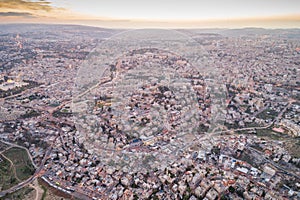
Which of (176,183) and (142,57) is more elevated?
(142,57)

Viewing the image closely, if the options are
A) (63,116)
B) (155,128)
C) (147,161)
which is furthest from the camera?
(63,116)

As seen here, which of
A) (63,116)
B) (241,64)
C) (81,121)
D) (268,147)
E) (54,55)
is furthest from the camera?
(54,55)

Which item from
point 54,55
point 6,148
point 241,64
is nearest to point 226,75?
point 241,64

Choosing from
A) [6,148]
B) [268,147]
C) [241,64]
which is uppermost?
[241,64]

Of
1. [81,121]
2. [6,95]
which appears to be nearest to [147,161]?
[81,121]

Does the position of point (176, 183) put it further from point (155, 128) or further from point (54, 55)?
point (54, 55)

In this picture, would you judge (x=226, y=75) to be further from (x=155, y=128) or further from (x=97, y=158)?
(x=97, y=158)

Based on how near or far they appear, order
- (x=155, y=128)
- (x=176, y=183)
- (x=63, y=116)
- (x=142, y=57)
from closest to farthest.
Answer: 1. (x=176, y=183)
2. (x=155, y=128)
3. (x=63, y=116)
4. (x=142, y=57)

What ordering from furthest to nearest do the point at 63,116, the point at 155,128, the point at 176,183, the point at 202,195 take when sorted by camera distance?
the point at 63,116 < the point at 155,128 < the point at 176,183 < the point at 202,195

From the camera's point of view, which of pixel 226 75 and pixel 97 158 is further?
pixel 226 75
